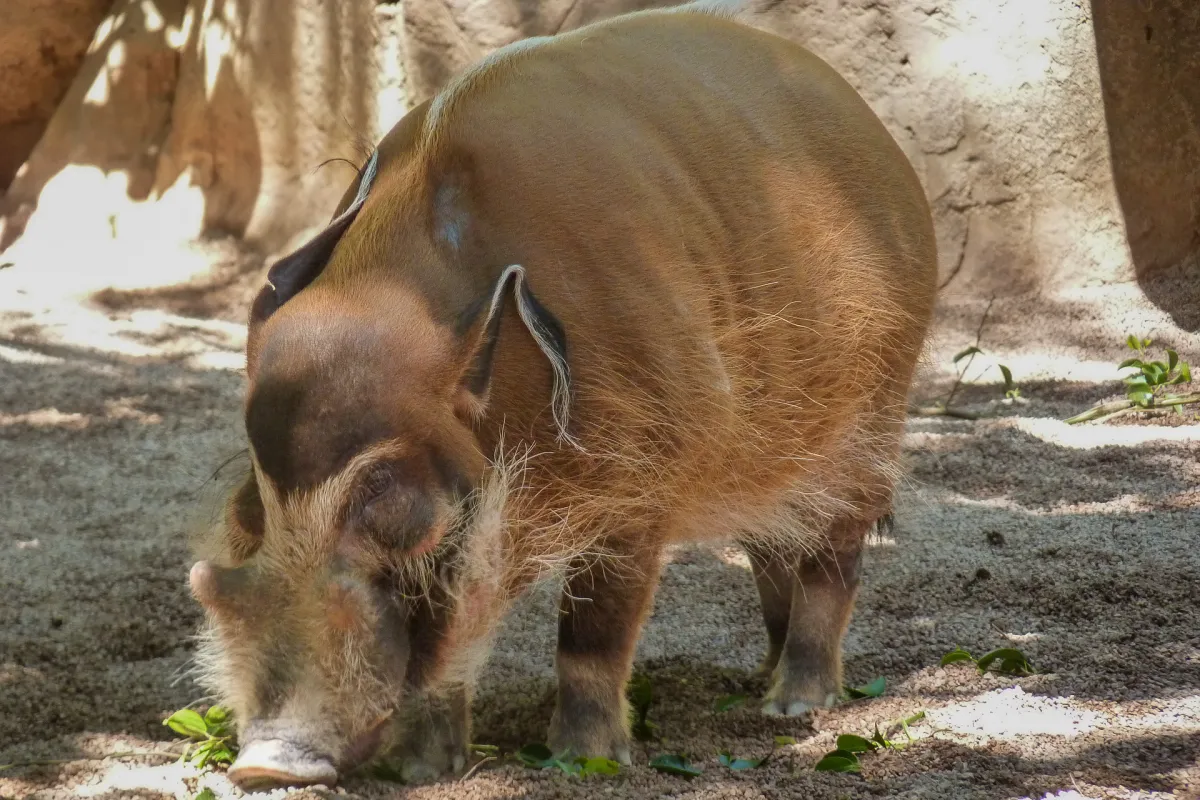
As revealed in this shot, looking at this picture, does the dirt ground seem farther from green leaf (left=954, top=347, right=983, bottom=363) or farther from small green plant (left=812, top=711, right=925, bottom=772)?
green leaf (left=954, top=347, right=983, bottom=363)

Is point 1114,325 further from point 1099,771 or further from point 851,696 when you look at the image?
point 1099,771

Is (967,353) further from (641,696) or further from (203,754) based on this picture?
(203,754)

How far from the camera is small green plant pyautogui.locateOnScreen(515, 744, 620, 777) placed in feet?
8.09

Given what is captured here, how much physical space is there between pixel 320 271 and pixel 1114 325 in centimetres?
467

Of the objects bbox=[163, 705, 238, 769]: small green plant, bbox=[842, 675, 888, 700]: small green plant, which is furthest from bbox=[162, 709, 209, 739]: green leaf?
bbox=[842, 675, 888, 700]: small green plant

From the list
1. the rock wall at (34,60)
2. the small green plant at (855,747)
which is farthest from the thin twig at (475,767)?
the rock wall at (34,60)

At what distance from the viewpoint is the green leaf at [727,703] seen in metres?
3.03

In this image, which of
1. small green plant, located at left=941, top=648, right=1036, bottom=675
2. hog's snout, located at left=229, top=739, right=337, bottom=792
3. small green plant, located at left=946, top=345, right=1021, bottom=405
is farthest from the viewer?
small green plant, located at left=946, top=345, right=1021, bottom=405

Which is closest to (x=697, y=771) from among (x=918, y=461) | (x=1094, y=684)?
(x=1094, y=684)

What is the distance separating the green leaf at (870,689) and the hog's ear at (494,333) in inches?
48.2

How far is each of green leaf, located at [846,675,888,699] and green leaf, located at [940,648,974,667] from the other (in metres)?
0.14

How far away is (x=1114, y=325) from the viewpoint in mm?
6172

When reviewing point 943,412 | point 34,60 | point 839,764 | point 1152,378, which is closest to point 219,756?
point 839,764

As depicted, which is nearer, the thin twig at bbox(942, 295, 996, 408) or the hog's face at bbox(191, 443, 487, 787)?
the hog's face at bbox(191, 443, 487, 787)
